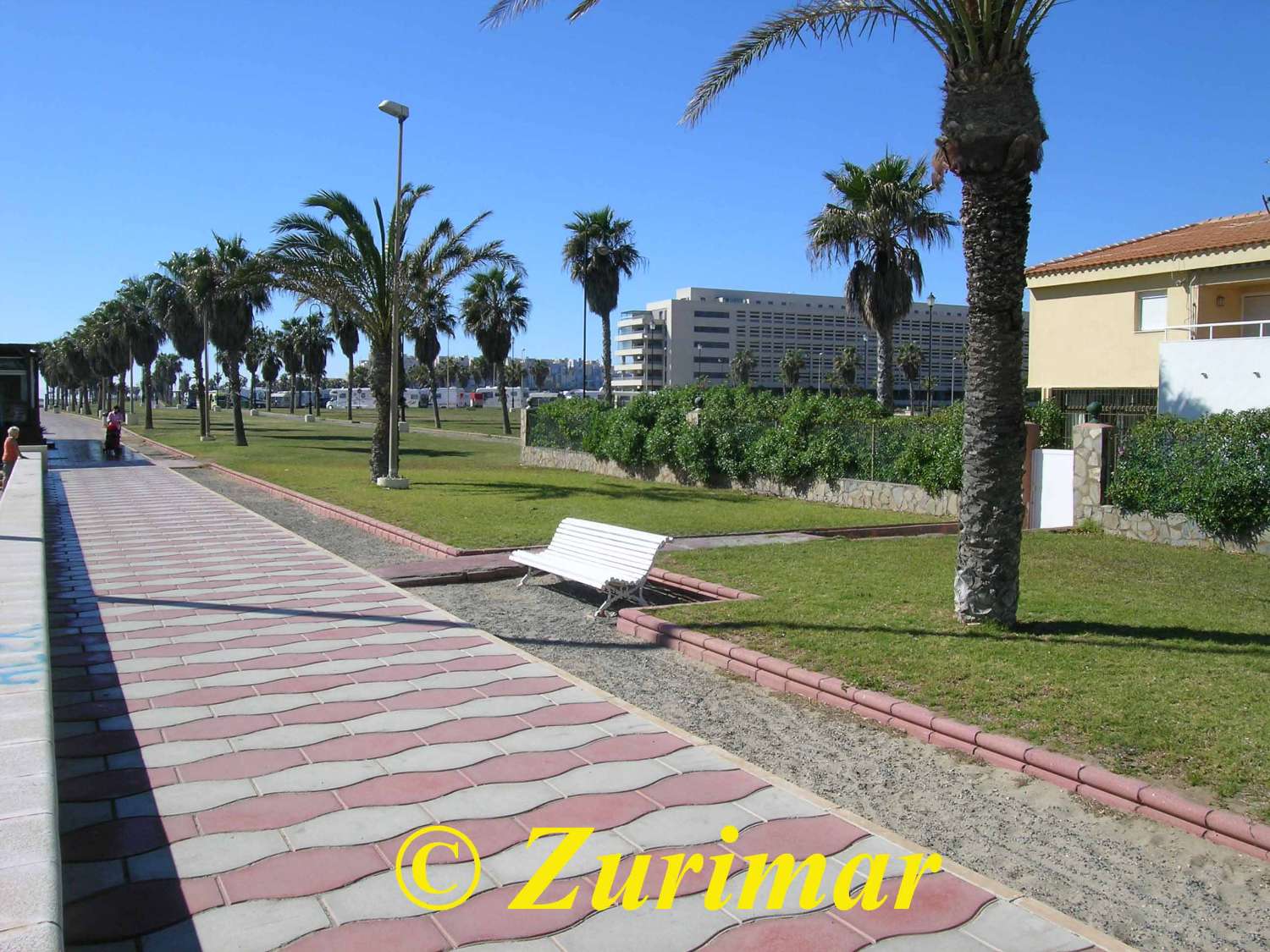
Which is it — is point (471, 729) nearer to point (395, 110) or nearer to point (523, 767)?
point (523, 767)

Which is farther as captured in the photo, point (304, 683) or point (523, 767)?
point (304, 683)

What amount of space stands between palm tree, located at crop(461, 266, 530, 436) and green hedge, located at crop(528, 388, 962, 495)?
103 feet

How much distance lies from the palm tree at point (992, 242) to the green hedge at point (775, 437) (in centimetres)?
945

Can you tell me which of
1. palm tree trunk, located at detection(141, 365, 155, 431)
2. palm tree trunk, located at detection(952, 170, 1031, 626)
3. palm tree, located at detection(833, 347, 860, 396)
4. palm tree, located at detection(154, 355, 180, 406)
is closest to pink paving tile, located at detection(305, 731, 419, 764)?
palm tree trunk, located at detection(952, 170, 1031, 626)

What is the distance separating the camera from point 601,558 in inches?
407

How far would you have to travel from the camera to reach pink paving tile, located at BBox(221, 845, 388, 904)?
12.9 feet

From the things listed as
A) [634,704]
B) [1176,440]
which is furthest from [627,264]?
[634,704]

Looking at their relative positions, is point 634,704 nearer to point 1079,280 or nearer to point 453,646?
point 453,646

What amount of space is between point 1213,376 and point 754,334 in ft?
432

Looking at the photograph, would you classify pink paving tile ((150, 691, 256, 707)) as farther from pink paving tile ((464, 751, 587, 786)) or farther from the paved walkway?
pink paving tile ((464, 751, 587, 786))

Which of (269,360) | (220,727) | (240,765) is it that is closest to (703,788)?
(240,765)

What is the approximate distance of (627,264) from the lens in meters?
49.3

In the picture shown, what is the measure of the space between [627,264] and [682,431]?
26.3 m

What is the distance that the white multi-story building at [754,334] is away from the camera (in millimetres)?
147000
